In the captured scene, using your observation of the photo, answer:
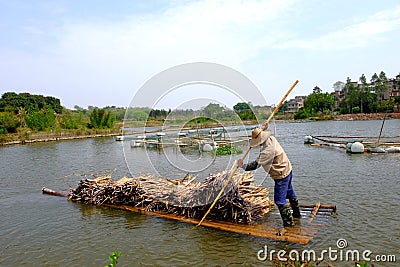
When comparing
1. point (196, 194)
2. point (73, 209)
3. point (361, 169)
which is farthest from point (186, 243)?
point (361, 169)

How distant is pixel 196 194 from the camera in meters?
6.95

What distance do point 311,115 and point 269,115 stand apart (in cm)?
8445

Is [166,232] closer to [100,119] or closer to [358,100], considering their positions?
[100,119]

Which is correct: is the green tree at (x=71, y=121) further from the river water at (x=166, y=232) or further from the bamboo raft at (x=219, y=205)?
the bamboo raft at (x=219, y=205)

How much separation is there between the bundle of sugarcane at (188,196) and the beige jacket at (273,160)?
0.99 m

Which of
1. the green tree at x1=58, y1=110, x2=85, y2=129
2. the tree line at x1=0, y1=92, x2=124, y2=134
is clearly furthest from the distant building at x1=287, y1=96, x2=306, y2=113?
the green tree at x1=58, y1=110, x2=85, y2=129

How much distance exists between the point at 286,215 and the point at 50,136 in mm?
39447

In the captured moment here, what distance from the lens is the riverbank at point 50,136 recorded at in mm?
36250

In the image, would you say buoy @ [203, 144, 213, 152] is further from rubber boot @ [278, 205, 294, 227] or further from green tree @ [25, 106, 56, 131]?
green tree @ [25, 106, 56, 131]

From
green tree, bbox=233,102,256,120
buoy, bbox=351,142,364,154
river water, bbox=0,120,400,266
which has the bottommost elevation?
river water, bbox=0,120,400,266

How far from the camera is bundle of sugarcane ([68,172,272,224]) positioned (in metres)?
6.51

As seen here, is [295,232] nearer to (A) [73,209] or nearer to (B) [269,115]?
Result: (B) [269,115]

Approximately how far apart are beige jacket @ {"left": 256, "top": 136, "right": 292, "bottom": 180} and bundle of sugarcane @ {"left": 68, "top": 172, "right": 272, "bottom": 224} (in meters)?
0.99

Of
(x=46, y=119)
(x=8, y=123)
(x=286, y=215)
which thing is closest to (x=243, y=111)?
(x=286, y=215)
